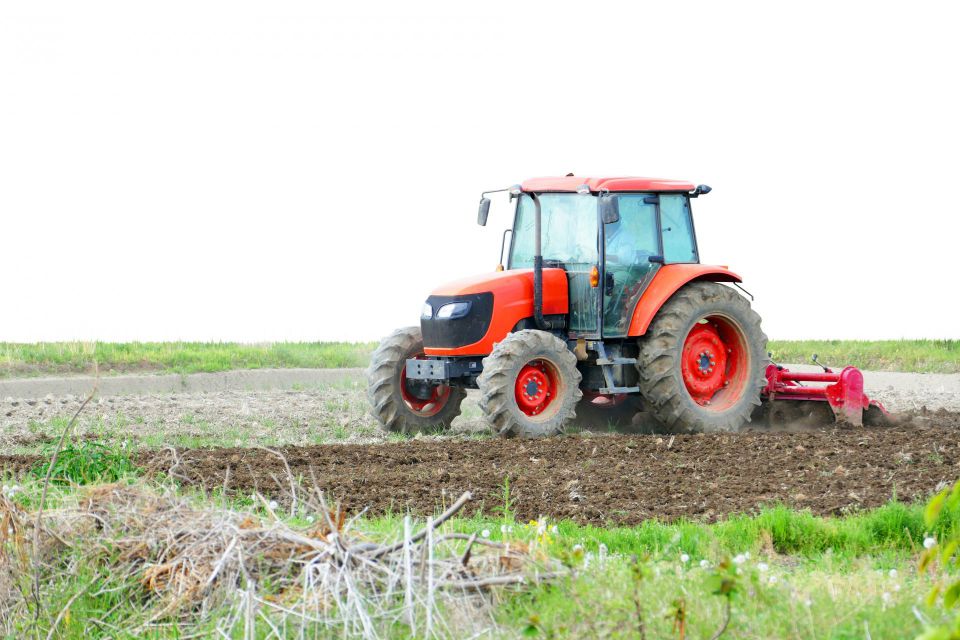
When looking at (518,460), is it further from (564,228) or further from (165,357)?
(165,357)

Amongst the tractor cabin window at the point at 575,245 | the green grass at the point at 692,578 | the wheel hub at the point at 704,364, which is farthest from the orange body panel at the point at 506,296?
the green grass at the point at 692,578

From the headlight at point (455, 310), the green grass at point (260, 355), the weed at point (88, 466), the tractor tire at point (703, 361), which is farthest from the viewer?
the green grass at point (260, 355)

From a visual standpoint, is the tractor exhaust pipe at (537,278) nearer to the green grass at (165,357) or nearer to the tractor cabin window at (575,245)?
the tractor cabin window at (575,245)

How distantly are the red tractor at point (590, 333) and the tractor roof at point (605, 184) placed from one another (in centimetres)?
1

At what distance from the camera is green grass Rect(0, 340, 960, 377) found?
51.9 feet

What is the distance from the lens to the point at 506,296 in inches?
432

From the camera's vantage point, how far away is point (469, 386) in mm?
11180

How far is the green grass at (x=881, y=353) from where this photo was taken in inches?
698

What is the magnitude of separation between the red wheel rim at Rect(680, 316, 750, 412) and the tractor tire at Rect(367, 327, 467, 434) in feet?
7.89

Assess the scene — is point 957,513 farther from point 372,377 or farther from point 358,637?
point 372,377

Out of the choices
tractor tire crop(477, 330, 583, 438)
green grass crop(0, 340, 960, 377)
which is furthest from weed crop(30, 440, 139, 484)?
green grass crop(0, 340, 960, 377)

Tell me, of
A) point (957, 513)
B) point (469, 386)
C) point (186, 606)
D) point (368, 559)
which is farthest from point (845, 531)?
point (469, 386)

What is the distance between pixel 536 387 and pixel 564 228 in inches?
66.4

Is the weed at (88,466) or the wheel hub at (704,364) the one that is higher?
the wheel hub at (704,364)
